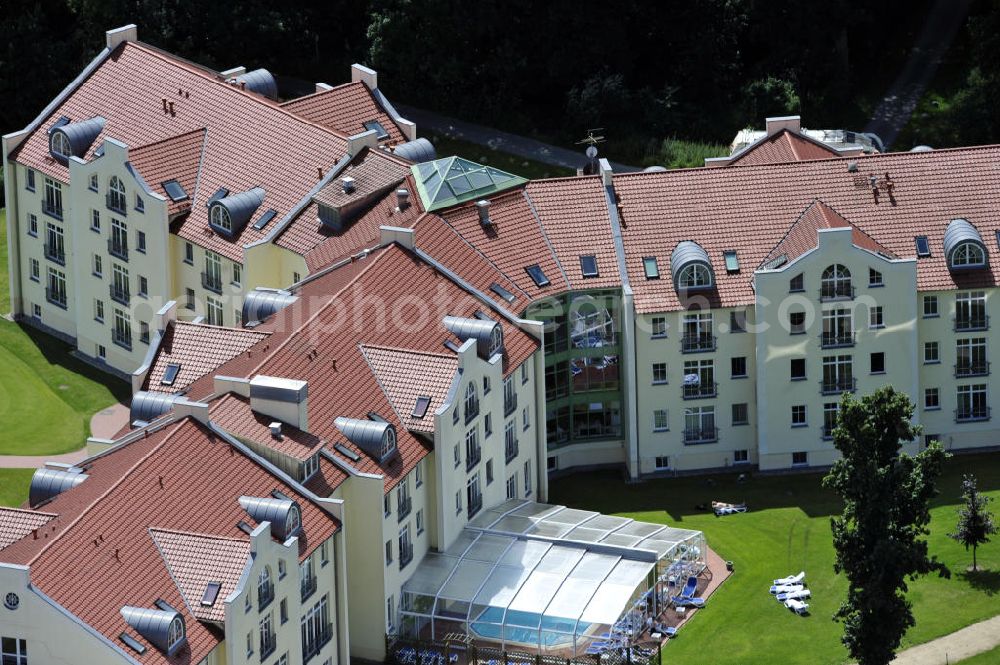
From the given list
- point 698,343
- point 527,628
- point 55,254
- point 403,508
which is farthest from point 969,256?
point 55,254

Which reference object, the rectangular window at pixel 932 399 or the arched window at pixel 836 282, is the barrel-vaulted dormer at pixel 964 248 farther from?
the rectangular window at pixel 932 399

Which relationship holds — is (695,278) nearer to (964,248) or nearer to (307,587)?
(964,248)

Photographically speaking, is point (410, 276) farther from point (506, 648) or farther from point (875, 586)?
point (875, 586)

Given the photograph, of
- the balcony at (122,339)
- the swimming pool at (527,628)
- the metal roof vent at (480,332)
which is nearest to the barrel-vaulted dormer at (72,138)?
the balcony at (122,339)

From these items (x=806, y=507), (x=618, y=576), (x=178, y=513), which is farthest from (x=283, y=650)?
(x=806, y=507)

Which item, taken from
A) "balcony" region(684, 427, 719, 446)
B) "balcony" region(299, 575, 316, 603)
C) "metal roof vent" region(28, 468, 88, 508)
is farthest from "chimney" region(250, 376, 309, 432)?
"balcony" region(684, 427, 719, 446)
